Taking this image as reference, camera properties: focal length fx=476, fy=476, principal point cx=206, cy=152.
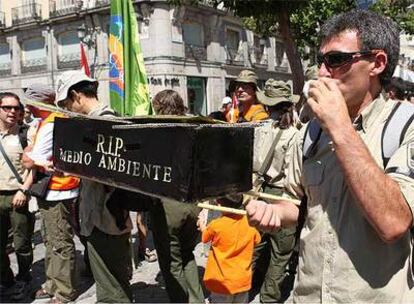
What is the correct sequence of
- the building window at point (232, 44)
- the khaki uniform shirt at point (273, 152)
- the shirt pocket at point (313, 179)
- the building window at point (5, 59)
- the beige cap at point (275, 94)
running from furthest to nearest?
1. the building window at point (5, 59)
2. the building window at point (232, 44)
3. the beige cap at point (275, 94)
4. the khaki uniform shirt at point (273, 152)
5. the shirt pocket at point (313, 179)

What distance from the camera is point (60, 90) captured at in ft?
11.4

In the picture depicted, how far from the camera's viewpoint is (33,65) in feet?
94.5

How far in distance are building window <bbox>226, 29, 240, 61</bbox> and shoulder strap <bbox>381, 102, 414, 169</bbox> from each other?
27256mm

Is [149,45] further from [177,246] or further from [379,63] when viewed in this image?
[379,63]

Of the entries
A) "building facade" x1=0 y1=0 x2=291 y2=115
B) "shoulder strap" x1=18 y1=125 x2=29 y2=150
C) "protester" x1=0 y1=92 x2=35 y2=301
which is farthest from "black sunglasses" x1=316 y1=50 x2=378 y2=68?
"building facade" x1=0 y1=0 x2=291 y2=115

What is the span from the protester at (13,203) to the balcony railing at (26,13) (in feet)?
84.6

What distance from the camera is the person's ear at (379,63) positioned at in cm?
161

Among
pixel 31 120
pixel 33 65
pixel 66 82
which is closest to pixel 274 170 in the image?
pixel 66 82

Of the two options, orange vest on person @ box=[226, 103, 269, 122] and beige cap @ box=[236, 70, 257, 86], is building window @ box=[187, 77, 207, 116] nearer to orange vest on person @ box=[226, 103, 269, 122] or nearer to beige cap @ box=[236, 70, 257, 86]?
beige cap @ box=[236, 70, 257, 86]

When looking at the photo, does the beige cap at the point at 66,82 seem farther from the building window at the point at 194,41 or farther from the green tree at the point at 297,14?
the building window at the point at 194,41

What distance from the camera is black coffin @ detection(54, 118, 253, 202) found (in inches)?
77.5

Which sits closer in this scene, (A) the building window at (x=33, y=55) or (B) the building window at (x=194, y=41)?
(B) the building window at (x=194, y=41)

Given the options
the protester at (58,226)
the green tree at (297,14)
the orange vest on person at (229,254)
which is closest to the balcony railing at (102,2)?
the green tree at (297,14)

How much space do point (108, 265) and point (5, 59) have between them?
3036 cm
